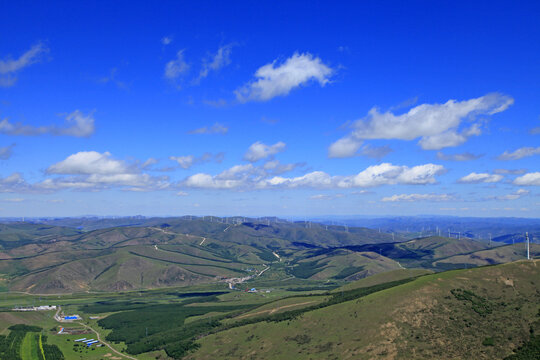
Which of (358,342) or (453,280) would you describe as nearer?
(358,342)

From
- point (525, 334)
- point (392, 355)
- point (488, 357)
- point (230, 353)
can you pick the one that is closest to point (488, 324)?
point (525, 334)

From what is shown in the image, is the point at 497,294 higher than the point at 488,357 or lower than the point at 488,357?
higher

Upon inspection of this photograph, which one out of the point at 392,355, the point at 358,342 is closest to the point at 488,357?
the point at 392,355

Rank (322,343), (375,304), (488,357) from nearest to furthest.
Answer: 1. (488,357)
2. (322,343)
3. (375,304)

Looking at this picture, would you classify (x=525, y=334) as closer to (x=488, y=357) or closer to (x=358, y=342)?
(x=488, y=357)

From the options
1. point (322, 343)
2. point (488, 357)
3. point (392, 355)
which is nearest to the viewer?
point (488, 357)

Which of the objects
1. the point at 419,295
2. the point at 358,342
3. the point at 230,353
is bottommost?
the point at 230,353
